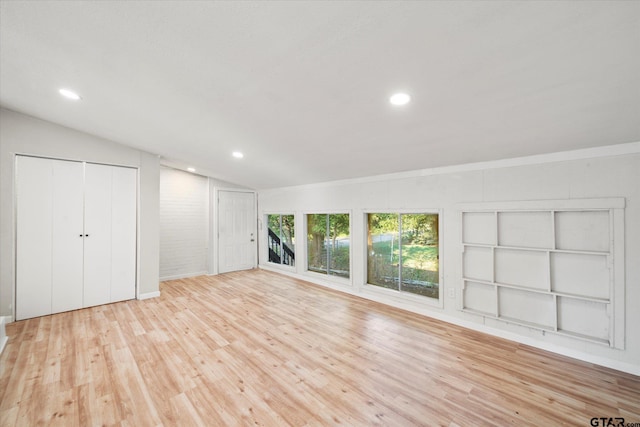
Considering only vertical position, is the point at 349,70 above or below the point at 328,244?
above

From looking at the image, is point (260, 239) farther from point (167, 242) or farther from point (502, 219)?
point (502, 219)

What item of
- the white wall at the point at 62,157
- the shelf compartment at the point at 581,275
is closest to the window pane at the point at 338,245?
the shelf compartment at the point at 581,275

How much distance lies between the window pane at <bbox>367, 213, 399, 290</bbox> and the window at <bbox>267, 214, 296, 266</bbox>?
95.4 inches

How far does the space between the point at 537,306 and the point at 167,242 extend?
705cm

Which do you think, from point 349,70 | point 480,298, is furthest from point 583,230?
point 349,70

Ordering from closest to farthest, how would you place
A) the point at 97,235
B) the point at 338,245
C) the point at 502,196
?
the point at 502,196 < the point at 97,235 < the point at 338,245

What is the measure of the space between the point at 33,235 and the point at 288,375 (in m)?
4.44

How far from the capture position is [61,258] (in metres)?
4.02

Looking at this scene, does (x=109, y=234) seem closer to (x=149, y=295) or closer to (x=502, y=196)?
(x=149, y=295)

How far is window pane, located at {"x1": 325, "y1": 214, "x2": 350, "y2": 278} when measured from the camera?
5387 mm

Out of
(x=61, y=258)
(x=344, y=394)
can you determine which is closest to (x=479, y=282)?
(x=344, y=394)

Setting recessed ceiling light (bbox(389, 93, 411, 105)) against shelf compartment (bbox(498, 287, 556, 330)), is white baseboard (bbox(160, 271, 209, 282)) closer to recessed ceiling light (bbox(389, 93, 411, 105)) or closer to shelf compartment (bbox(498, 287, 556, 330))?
recessed ceiling light (bbox(389, 93, 411, 105))

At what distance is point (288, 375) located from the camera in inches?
96.5

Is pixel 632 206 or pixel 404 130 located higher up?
pixel 404 130
